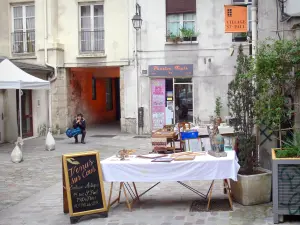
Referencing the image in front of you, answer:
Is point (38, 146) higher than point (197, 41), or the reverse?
→ point (197, 41)

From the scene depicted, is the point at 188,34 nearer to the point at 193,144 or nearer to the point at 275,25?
the point at 193,144

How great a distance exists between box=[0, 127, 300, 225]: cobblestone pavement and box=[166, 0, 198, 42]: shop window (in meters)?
8.48

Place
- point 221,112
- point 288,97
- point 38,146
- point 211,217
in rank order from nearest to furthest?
1. point 211,217
2. point 288,97
3. point 38,146
4. point 221,112

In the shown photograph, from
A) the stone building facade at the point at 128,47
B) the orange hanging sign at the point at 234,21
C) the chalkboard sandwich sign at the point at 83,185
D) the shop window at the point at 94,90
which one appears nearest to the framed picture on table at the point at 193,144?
the chalkboard sandwich sign at the point at 83,185

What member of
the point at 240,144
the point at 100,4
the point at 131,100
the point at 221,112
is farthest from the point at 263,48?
the point at 100,4

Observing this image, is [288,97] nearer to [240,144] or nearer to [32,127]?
[240,144]

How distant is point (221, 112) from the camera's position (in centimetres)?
1747

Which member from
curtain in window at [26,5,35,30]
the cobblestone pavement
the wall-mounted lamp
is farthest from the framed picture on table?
curtain in window at [26,5,35,30]

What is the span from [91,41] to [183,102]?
4825 mm

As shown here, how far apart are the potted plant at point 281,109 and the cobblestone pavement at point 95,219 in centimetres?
43

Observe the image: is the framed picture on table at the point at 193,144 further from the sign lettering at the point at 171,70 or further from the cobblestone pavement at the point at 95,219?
the sign lettering at the point at 171,70

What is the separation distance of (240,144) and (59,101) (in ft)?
44.0

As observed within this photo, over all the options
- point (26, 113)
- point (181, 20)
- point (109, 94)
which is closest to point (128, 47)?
point (181, 20)

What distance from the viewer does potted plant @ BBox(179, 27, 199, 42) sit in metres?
17.7
